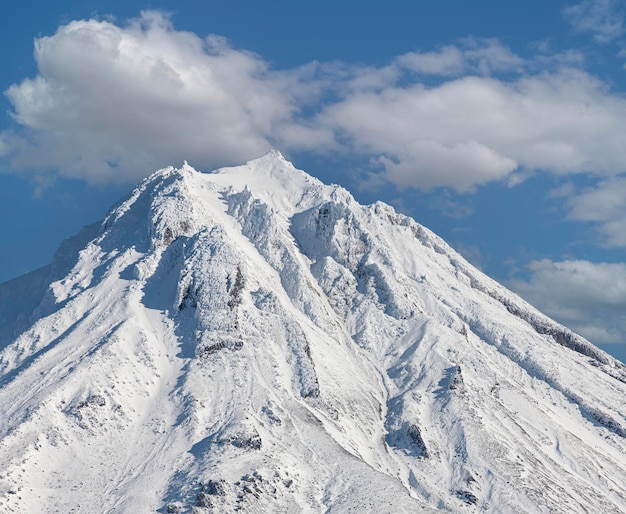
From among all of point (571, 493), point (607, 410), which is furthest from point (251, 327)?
point (607, 410)

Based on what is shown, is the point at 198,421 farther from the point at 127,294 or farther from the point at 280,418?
the point at 127,294

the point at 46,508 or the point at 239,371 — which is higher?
the point at 239,371

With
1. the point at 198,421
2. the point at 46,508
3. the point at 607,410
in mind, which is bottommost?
the point at 46,508

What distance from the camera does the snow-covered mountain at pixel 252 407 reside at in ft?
400

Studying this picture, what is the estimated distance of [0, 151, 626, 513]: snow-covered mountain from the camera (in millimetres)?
121812

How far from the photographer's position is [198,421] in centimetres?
13750

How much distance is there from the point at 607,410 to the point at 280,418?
323 ft

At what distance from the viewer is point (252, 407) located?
14312 cm

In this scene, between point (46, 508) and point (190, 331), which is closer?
point (46, 508)

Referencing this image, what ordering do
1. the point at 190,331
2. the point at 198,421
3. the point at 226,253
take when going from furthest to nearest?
1. the point at 226,253
2. the point at 190,331
3. the point at 198,421

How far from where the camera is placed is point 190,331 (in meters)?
164

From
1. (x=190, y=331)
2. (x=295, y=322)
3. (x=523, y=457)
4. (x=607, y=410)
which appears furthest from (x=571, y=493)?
(x=190, y=331)

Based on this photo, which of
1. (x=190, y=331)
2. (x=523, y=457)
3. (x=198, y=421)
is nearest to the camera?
(x=198, y=421)

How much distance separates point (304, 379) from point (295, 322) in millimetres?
19107
